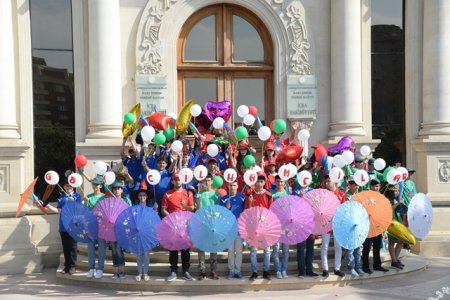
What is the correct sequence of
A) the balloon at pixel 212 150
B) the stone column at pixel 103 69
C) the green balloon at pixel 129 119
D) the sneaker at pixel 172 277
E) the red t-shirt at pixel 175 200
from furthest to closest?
1. the stone column at pixel 103 69
2. the green balloon at pixel 129 119
3. the balloon at pixel 212 150
4. the red t-shirt at pixel 175 200
5. the sneaker at pixel 172 277

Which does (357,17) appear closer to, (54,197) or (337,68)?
(337,68)

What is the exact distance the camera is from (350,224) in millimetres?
8625

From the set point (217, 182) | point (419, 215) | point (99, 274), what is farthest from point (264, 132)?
point (99, 274)

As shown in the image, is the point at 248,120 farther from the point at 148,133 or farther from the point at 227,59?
the point at 227,59

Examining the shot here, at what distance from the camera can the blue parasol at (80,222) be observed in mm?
8930

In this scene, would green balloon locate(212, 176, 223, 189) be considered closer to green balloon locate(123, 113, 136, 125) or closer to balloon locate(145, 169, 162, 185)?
Result: balloon locate(145, 169, 162, 185)

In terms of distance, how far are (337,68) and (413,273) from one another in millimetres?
4596

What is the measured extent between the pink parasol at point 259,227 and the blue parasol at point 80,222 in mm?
2237

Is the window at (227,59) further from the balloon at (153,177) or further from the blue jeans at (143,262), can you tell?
the blue jeans at (143,262)

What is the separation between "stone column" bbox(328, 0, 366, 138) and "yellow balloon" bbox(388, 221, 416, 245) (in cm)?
319

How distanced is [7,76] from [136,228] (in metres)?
4.75

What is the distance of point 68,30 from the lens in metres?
12.4

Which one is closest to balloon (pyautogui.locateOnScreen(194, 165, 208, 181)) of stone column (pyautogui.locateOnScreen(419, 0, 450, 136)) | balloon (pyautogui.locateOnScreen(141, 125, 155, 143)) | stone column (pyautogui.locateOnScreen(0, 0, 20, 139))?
balloon (pyautogui.locateOnScreen(141, 125, 155, 143))

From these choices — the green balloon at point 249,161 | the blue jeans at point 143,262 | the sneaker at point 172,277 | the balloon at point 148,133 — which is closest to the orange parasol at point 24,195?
the balloon at point 148,133
